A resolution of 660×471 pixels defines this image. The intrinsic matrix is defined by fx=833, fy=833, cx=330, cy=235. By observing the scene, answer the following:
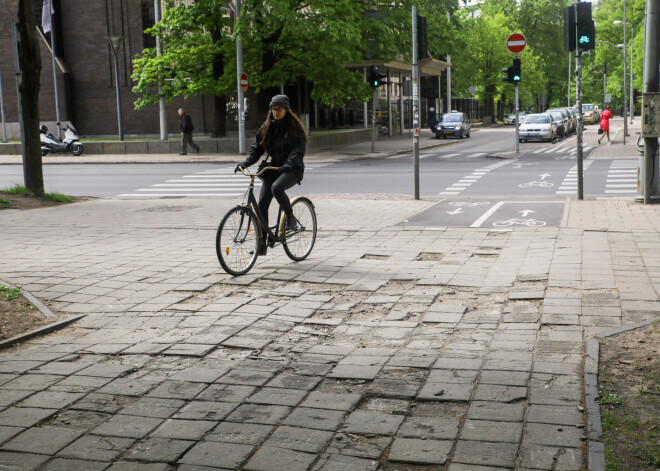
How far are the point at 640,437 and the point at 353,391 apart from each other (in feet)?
5.12

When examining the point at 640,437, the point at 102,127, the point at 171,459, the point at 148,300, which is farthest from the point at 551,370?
the point at 102,127

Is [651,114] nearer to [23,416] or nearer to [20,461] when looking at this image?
[23,416]

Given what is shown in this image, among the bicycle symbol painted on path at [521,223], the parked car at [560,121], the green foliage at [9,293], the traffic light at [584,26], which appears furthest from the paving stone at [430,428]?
the parked car at [560,121]

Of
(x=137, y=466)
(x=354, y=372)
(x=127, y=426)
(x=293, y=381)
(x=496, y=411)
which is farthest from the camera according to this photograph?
(x=354, y=372)

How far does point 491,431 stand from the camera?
13.3 ft

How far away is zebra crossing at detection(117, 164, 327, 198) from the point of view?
754 inches

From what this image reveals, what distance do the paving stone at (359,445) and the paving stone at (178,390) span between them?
1.05m

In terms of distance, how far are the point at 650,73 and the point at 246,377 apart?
1117 centimetres

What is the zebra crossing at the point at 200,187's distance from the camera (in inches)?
754

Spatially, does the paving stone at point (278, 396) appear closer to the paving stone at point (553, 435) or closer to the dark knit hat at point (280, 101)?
the paving stone at point (553, 435)

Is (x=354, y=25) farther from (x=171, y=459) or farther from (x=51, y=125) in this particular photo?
(x=171, y=459)

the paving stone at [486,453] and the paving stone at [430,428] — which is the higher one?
the paving stone at [486,453]

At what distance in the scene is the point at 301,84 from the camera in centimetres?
4788

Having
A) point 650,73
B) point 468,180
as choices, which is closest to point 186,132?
point 468,180
